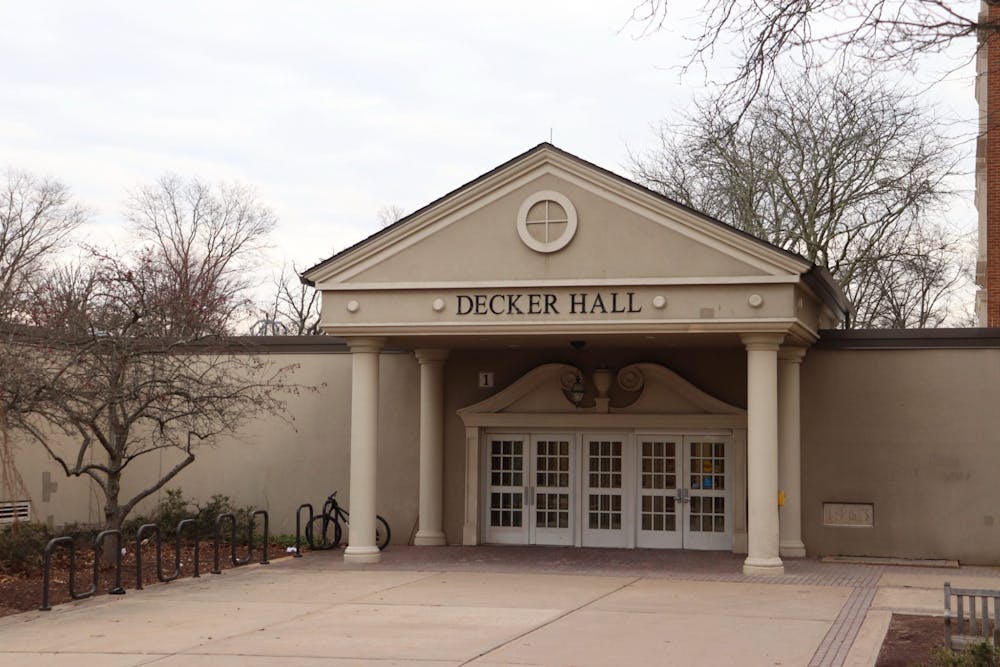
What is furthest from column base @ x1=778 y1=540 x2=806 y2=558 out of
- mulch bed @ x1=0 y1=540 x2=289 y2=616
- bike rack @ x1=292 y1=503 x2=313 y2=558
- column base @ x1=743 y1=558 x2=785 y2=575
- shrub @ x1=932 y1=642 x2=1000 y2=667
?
shrub @ x1=932 y1=642 x2=1000 y2=667

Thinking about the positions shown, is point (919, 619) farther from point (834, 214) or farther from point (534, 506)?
point (834, 214)

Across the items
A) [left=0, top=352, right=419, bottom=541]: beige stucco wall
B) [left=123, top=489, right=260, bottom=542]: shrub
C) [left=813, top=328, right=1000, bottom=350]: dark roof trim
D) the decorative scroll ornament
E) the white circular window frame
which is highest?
the white circular window frame

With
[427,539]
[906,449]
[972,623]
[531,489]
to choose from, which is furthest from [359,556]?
[972,623]

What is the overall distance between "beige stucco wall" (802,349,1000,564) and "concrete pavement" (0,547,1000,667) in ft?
2.99

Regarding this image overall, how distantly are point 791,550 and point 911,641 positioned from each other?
7.76m

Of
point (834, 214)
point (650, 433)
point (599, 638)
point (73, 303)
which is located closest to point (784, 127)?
point (834, 214)

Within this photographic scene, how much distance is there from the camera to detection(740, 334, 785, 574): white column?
17.6 meters

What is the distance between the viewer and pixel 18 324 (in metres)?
18.5

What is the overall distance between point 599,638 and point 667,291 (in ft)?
22.1

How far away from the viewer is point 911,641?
12.3m

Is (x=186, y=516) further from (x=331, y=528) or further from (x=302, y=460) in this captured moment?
(x=331, y=528)

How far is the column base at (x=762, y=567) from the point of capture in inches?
693

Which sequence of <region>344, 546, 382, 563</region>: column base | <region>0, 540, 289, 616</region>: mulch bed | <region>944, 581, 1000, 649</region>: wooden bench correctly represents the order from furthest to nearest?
<region>344, 546, 382, 563</region>: column base → <region>0, 540, 289, 616</region>: mulch bed → <region>944, 581, 1000, 649</region>: wooden bench

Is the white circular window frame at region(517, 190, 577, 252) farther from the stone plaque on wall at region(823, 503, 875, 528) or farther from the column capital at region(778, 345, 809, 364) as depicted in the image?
the stone plaque on wall at region(823, 503, 875, 528)
